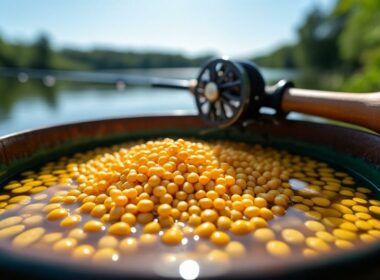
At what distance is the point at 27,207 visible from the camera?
1.23 m

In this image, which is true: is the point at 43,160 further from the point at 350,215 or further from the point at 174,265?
the point at 350,215

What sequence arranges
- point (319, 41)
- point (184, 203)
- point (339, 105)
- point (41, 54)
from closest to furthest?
point (184, 203) < point (339, 105) < point (319, 41) < point (41, 54)

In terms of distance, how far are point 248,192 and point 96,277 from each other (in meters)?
0.81

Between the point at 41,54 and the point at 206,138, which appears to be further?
the point at 41,54

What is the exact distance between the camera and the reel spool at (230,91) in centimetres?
166

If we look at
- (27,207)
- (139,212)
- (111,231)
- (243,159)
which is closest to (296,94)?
(243,159)

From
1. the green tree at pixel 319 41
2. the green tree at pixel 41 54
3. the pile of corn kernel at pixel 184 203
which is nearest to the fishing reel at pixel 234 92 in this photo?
the pile of corn kernel at pixel 184 203

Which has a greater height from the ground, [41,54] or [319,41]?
[41,54]

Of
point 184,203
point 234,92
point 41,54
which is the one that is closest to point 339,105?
point 234,92

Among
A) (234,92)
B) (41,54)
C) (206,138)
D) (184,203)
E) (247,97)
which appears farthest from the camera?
(41,54)

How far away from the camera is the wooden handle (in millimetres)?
1346

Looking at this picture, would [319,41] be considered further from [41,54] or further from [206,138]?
[206,138]

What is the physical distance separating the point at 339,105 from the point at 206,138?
37.2 inches

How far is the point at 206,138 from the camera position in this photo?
2.17 m
